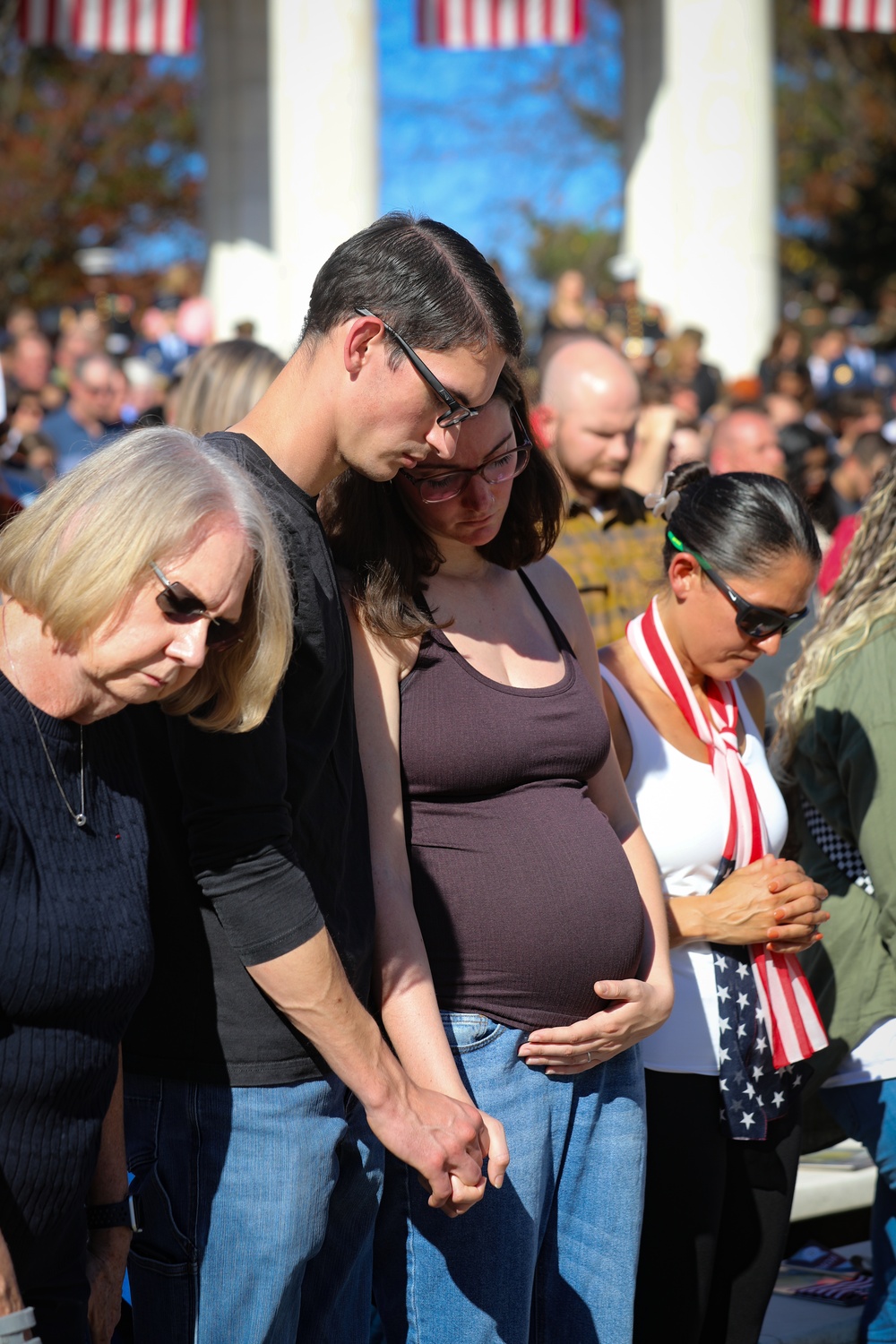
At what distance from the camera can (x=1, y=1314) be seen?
1.66m

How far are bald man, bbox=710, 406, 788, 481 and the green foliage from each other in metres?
20.1

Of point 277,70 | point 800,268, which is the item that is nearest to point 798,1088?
point 277,70

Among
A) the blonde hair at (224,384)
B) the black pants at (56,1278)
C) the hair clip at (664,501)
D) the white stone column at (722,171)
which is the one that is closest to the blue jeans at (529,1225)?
the black pants at (56,1278)

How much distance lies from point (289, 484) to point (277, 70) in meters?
11.4

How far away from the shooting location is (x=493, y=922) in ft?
7.64

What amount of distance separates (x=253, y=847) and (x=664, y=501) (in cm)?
153

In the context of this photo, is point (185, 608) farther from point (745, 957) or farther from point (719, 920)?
point (745, 957)

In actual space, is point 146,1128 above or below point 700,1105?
above

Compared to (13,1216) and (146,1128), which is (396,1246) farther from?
(13,1216)

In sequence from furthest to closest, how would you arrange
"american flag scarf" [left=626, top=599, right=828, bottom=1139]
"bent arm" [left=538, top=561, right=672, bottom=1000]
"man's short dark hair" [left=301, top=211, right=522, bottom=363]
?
"american flag scarf" [left=626, top=599, right=828, bottom=1139]
"bent arm" [left=538, top=561, right=672, bottom=1000]
"man's short dark hair" [left=301, top=211, right=522, bottom=363]

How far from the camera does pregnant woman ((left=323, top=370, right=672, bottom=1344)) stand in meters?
2.29

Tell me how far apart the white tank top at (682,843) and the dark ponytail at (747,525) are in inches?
13.7

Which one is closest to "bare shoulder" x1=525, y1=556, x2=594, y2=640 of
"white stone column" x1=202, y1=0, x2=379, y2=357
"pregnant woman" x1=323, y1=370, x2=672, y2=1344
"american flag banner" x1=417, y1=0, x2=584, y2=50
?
"pregnant woman" x1=323, y1=370, x2=672, y2=1344

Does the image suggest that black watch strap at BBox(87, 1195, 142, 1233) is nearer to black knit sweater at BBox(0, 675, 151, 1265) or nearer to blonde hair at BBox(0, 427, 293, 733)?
black knit sweater at BBox(0, 675, 151, 1265)
